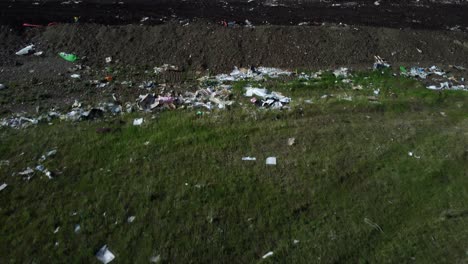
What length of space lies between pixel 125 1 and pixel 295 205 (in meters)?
9.40

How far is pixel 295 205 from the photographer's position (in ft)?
20.2

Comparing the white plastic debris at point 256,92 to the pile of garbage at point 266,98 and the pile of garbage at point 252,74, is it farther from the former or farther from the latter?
the pile of garbage at point 252,74

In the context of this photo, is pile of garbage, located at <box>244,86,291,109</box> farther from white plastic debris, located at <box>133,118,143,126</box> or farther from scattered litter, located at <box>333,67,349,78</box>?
white plastic debris, located at <box>133,118,143,126</box>

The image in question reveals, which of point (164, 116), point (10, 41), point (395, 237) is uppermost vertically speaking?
point (10, 41)

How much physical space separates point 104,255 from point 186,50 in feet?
20.0

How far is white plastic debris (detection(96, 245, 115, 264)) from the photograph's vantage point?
17.3ft

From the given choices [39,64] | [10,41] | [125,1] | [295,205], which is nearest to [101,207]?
[295,205]

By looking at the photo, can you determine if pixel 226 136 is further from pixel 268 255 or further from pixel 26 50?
pixel 26 50

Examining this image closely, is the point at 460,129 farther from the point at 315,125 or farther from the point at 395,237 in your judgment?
the point at 395,237

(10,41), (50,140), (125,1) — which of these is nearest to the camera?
(50,140)

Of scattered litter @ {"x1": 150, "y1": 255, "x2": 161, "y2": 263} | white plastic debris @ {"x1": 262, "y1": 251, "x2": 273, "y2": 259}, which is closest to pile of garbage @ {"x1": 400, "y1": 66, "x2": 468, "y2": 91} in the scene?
white plastic debris @ {"x1": 262, "y1": 251, "x2": 273, "y2": 259}

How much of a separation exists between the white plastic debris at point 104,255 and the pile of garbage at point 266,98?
4430mm

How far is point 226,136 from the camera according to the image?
24.5 feet

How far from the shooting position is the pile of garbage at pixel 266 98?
8.39 m
